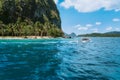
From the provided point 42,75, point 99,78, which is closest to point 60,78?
point 42,75

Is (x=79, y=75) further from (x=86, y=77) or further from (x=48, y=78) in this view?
(x=48, y=78)

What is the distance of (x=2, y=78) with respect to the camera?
2020 cm

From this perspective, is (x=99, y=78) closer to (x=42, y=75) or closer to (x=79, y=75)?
(x=79, y=75)

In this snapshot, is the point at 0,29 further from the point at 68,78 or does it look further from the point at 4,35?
the point at 68,78

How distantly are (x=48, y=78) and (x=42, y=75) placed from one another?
5.09 feet

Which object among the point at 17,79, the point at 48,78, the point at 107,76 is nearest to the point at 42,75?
the point at 48,78

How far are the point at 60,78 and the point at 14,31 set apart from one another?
7177 inches

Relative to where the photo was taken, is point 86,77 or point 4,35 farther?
point 4,35

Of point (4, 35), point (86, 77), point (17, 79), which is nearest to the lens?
point (17, 79)

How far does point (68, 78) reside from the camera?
68.5 feet

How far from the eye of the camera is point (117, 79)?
20.6 meters

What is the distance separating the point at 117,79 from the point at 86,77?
298cm

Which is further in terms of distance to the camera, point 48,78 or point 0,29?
point 0,29

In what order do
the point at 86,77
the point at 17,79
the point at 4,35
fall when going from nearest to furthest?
1. the point at 17,79
2. the point at 86,77
3. the point at 4,35
